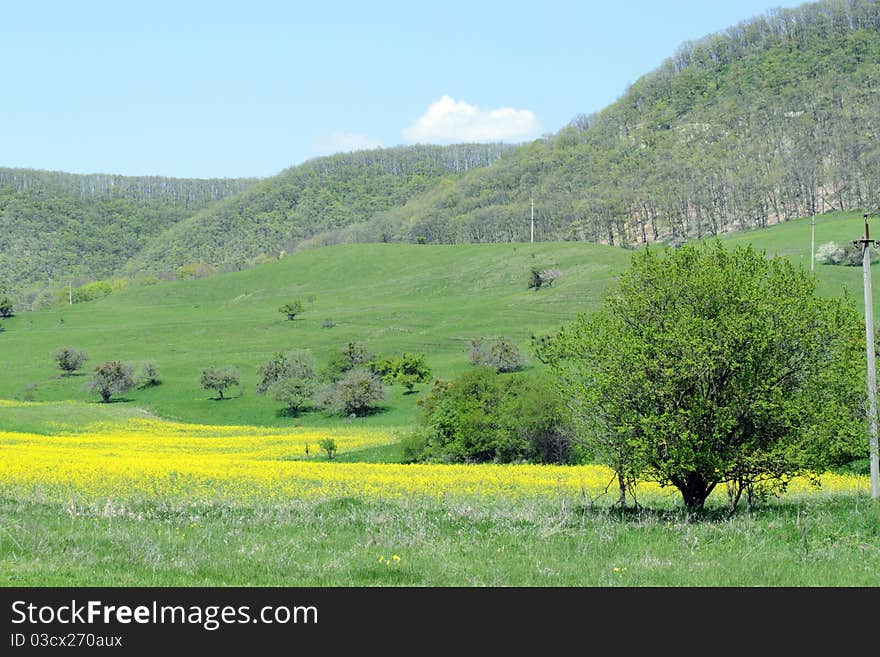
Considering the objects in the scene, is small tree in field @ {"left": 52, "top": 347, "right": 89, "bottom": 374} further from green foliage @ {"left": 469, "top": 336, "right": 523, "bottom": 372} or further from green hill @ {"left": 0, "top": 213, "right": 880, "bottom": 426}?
green foliage @ {"left": 469, "top": 336, "right": 523, "bottom": 372}

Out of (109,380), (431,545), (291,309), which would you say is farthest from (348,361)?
(431,545)

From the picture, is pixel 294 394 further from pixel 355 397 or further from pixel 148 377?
pixel 148 377

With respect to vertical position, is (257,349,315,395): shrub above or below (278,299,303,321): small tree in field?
below

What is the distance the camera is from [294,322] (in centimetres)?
14512

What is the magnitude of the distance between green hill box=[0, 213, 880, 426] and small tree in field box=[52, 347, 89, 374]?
66.3 inches

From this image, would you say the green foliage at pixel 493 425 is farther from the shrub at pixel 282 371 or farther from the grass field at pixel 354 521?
the shrub at pixel 282 371

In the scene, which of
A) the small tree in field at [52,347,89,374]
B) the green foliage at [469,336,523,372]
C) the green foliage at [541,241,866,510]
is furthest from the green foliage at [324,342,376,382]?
the green foliage at [541,241,866,510]

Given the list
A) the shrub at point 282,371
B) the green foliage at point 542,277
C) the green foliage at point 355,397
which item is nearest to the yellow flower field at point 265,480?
the green foliage at point 355,397

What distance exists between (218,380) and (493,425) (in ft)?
175

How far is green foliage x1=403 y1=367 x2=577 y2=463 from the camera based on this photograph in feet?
151

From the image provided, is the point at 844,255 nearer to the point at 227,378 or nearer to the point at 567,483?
the point at 227,378
